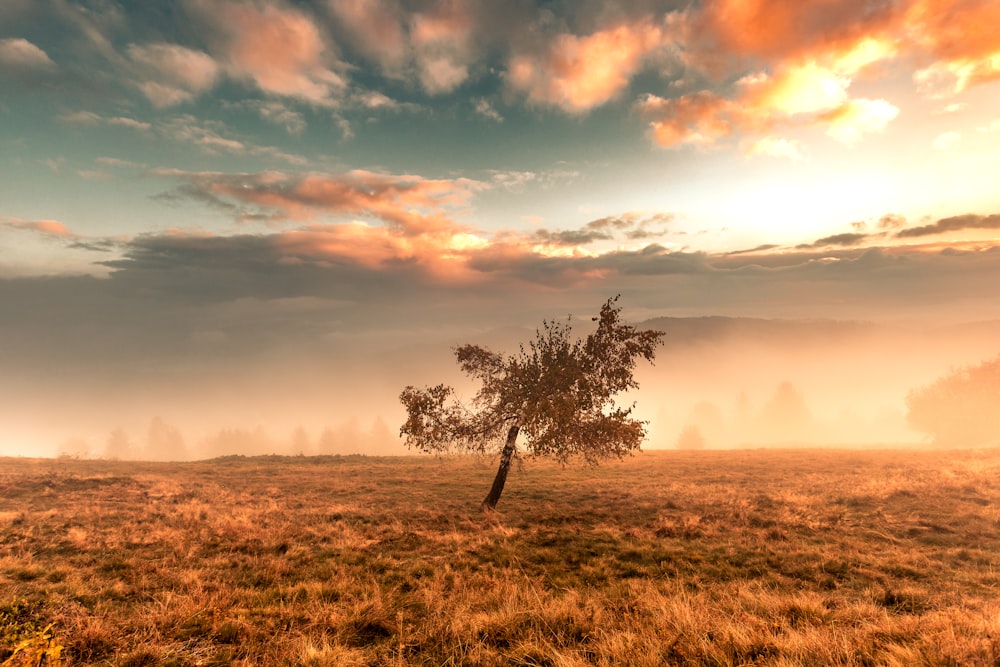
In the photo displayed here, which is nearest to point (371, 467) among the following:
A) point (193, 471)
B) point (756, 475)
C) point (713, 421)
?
point (193, 471)

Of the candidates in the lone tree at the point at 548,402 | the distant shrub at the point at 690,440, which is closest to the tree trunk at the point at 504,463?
the lone tree at the point at 548,402

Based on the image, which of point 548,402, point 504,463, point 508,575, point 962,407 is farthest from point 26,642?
point 962,407

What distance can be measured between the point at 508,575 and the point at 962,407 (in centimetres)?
9870

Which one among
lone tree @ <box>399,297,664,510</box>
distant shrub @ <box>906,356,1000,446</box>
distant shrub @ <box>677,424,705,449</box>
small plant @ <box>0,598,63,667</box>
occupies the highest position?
lone tree @ <box>399,297,664,510</box>

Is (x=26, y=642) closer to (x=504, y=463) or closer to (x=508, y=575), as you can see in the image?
(x=508, y=575)

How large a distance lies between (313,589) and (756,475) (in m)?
32.5

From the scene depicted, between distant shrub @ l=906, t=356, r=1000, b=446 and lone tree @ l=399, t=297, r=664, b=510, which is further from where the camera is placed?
distant shrub @ l=906, t=356, r=1000, b=446

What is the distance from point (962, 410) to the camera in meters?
71.2

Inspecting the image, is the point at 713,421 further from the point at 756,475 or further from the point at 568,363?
the point at 568,363

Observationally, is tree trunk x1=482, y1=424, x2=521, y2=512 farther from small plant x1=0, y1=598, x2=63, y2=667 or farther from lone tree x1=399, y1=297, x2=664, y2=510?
small plant x1=0, y1=598, x2=63, y2=667

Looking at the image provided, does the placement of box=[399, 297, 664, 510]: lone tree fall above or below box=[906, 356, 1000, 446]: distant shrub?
above

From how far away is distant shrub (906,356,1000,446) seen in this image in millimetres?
68625

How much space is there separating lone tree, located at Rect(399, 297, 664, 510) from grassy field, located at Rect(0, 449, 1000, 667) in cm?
334

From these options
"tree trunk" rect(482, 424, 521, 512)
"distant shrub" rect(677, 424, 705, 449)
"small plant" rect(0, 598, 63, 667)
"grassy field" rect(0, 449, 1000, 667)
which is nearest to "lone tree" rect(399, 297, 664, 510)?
"tree trunk" rect(482, 424, 521, 512)
